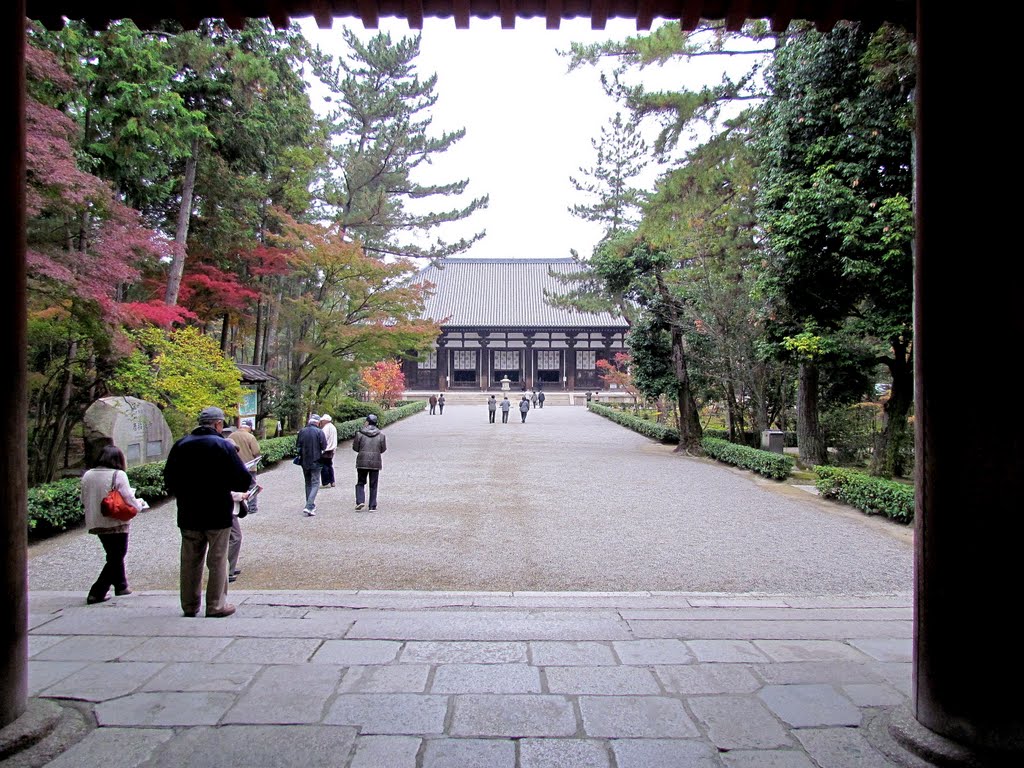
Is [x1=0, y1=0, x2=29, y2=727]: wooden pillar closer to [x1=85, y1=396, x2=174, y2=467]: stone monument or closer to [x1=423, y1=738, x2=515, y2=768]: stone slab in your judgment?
[x1=423, y1=738, x2=515, y2=768]: stone slab

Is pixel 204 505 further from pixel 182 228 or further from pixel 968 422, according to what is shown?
pixel 182 228

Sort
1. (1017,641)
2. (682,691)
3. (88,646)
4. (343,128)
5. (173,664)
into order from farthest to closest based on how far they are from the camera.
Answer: (343,128) → (88,646) → (173,664) → (682,691) → (1017,641)

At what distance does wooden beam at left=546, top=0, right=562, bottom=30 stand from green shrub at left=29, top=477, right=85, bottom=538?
23.9ft

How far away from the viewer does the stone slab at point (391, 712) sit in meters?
2.76

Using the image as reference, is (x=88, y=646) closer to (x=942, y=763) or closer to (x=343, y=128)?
(x=942, y=763)

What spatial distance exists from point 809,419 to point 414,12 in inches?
496

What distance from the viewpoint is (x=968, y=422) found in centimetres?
252

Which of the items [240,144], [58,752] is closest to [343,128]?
[240,144]

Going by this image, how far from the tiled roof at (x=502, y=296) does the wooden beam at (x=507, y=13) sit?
35.1 meters

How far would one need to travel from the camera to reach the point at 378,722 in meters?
2.81

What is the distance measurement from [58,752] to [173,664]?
Answer: 2.79 feet

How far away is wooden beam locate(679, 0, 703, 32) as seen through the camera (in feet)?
9.91

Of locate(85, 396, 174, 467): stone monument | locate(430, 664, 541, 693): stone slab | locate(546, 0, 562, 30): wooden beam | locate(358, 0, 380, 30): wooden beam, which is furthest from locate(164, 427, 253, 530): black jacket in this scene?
locate(85, 396, 174, 467): stone monument

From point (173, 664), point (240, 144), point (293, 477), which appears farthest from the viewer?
point (240, 144)
